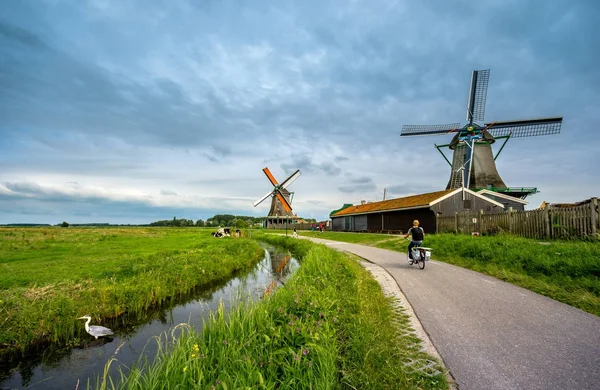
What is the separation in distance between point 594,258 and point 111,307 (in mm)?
14540

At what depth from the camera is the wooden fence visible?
13609 mm

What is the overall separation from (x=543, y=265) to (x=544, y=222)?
7140 mm

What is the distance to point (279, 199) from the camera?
217 feet

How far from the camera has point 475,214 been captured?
21.0 m

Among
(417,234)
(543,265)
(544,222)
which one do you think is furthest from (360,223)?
(543,265)

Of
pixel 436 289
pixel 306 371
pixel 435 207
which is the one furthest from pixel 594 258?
pixel 435 207

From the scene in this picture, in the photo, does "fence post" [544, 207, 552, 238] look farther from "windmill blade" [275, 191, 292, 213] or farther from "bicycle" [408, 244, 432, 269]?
"windmill blade" [275, 191, 292, 213]

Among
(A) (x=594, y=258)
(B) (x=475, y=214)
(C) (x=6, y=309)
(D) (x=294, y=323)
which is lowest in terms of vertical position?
(C) (x=6, y=309)

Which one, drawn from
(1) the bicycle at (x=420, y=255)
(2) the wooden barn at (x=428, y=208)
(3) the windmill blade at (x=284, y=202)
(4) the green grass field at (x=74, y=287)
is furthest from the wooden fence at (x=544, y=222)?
(3) the windmill blade at (x=284, y=202)

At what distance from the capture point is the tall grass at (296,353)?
373cm

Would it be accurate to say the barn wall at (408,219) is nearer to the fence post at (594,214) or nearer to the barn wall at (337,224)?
the fence post at (594,214)

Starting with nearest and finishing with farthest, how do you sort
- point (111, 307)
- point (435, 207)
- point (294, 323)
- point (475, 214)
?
1. point (294, 323)
2. point (111, 307)
3. point (475, 214)
4. point (435, 207)

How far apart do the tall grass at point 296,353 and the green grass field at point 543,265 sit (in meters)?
5.14

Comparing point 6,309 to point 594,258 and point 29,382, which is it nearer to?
point 29,382
